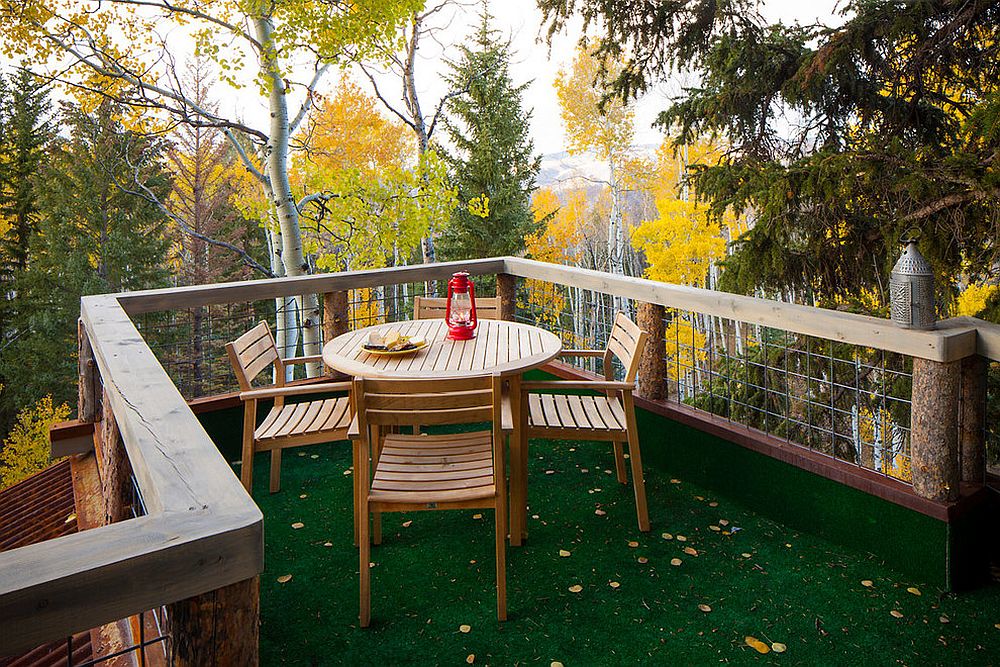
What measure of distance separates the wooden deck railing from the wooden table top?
0.80 metres

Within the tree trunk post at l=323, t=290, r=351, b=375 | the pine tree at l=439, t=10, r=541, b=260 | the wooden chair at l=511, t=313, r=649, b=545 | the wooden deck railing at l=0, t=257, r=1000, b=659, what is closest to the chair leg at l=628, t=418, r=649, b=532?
the wooden chair at l=511, t=313, r=649, b=545

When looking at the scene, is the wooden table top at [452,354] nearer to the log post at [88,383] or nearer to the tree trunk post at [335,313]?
the tree trunk post at [335,313]

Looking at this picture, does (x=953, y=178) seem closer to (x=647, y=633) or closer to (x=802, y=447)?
(x=802, y=447)

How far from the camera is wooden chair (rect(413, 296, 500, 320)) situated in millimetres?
3957

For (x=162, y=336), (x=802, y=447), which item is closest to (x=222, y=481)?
(x=802, y=447)

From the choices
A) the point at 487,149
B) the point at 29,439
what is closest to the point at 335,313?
the point at 487,149

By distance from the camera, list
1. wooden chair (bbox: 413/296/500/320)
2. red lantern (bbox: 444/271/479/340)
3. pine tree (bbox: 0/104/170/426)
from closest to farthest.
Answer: red lantern (bbox: 444/271/479/340) → wooden chair (bbox: 413/296/500/320) → pine tree (bbox: 0/104/170/426)

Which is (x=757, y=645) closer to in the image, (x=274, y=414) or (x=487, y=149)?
(x=274, y=414)

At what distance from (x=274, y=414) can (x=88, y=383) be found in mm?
976

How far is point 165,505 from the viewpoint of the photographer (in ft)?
3.50

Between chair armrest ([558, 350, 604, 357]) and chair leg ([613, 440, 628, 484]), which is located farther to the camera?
chair leg ([613, 440, 628, 484])

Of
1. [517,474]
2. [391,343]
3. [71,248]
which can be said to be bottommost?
[517,474]

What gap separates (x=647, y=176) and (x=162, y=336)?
13.4m

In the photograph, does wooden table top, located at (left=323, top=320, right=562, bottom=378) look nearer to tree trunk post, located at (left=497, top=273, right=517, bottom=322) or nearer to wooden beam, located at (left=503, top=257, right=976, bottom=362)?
wooden beam, located at (left=503, top=257, right=976, bottom=362)
